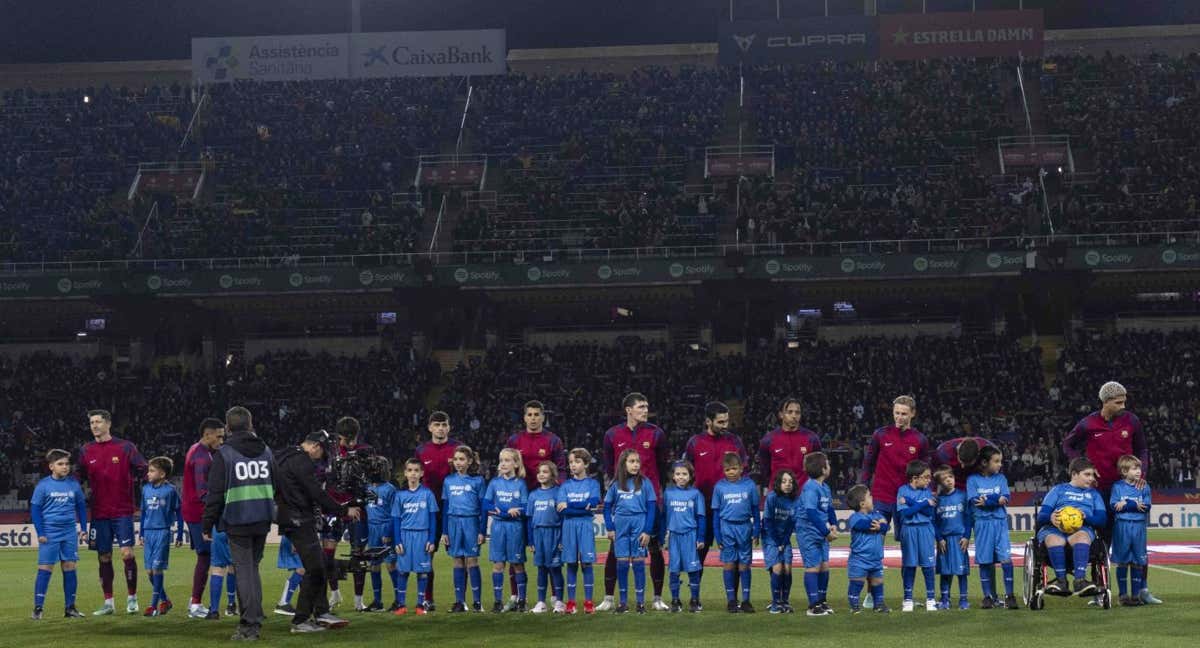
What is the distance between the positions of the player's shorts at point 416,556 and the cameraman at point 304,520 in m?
1.86

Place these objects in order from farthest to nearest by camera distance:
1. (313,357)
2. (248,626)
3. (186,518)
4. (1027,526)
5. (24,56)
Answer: (24,56) → (313,357) → (1027,526) → (186,518) → (248,626)

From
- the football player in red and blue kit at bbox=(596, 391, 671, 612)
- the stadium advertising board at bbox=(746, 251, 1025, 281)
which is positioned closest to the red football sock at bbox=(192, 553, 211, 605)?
the football player in red and blue kit at bbox=(596, 391, 671, 612)

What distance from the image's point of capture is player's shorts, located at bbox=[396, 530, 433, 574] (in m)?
16.2

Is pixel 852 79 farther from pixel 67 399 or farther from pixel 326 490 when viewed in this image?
pixel 326 490

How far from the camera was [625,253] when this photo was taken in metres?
45.8

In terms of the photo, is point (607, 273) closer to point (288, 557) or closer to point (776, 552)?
point (288, 557)

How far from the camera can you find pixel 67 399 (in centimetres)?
4347

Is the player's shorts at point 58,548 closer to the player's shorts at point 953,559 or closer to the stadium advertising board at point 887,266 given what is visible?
the player's shorts at point 953,559

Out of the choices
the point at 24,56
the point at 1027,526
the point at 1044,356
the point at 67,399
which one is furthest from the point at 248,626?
the point at 24,56

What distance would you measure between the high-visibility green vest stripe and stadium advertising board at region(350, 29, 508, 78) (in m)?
42.2

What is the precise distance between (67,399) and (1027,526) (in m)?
28.4

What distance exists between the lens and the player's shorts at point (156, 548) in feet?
54.7

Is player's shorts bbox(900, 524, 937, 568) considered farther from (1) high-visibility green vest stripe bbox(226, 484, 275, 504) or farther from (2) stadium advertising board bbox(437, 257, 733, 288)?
(2) stadium advertising board bbox(437, 257, 733, 288)

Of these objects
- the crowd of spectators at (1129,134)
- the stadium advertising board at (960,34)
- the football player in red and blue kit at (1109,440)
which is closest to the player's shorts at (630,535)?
the football player in red and blue kit at (1109,440)
